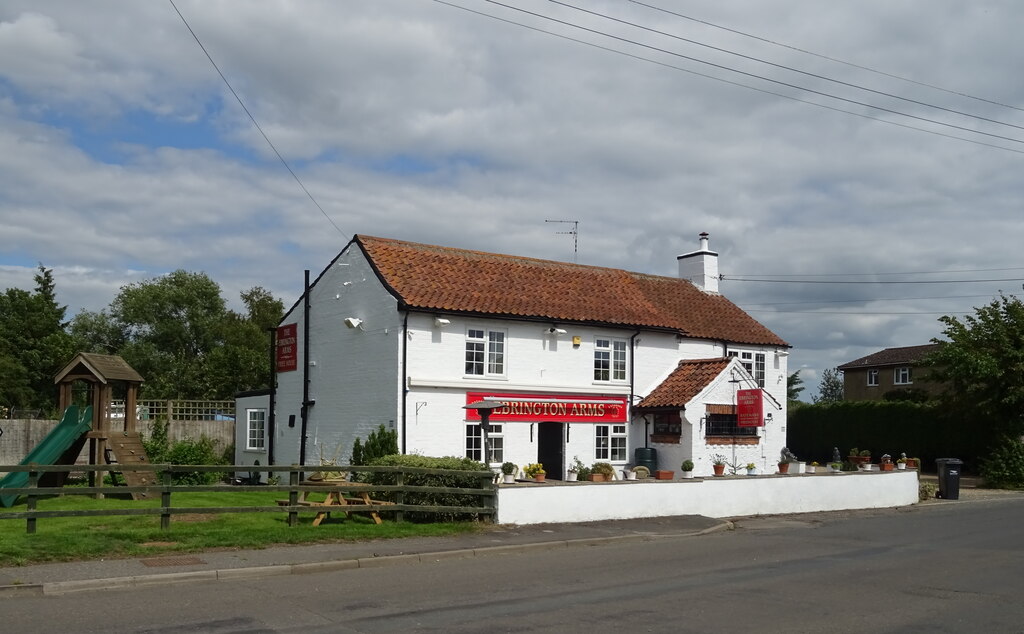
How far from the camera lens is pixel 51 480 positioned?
80.6 ft

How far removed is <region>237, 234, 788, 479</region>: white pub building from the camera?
85.7 ft

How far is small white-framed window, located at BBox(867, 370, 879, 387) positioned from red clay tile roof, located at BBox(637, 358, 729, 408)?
3702 centimetres

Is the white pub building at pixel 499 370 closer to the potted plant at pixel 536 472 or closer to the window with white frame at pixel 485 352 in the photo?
the window with white frame at pixel 485 352

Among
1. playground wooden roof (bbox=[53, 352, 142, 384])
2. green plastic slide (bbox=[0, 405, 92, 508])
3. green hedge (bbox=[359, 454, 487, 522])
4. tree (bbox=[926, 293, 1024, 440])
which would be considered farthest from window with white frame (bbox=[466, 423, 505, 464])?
tree (bbox=[926, 293, 1024, 440])

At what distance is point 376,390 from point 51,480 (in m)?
8.73

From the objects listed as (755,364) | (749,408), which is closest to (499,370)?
(749,408)

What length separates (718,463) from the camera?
92.2 ft

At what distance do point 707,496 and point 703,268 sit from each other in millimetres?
→ 16495

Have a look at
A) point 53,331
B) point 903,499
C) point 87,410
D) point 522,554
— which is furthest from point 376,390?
point 53,331

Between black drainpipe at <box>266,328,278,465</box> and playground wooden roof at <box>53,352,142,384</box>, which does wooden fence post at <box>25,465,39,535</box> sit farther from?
black drainpipe at <box>266,328,278,465</box>

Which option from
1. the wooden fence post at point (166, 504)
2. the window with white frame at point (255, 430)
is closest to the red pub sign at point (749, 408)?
the window with white frame at point (255, 430)

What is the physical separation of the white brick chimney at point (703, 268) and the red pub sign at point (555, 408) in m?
9.06

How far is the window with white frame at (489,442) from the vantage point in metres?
26.5

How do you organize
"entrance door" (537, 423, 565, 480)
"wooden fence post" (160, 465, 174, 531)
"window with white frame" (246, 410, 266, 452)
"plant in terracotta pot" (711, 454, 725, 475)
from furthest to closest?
"window with white frame" (246, 410, 266, 452)
"entrance door" (537, 423, 565, 480)
"plant in terracotta pot" (711, 454, 725, 475)
"wooden fence post" (160, 465, 174, 531)
